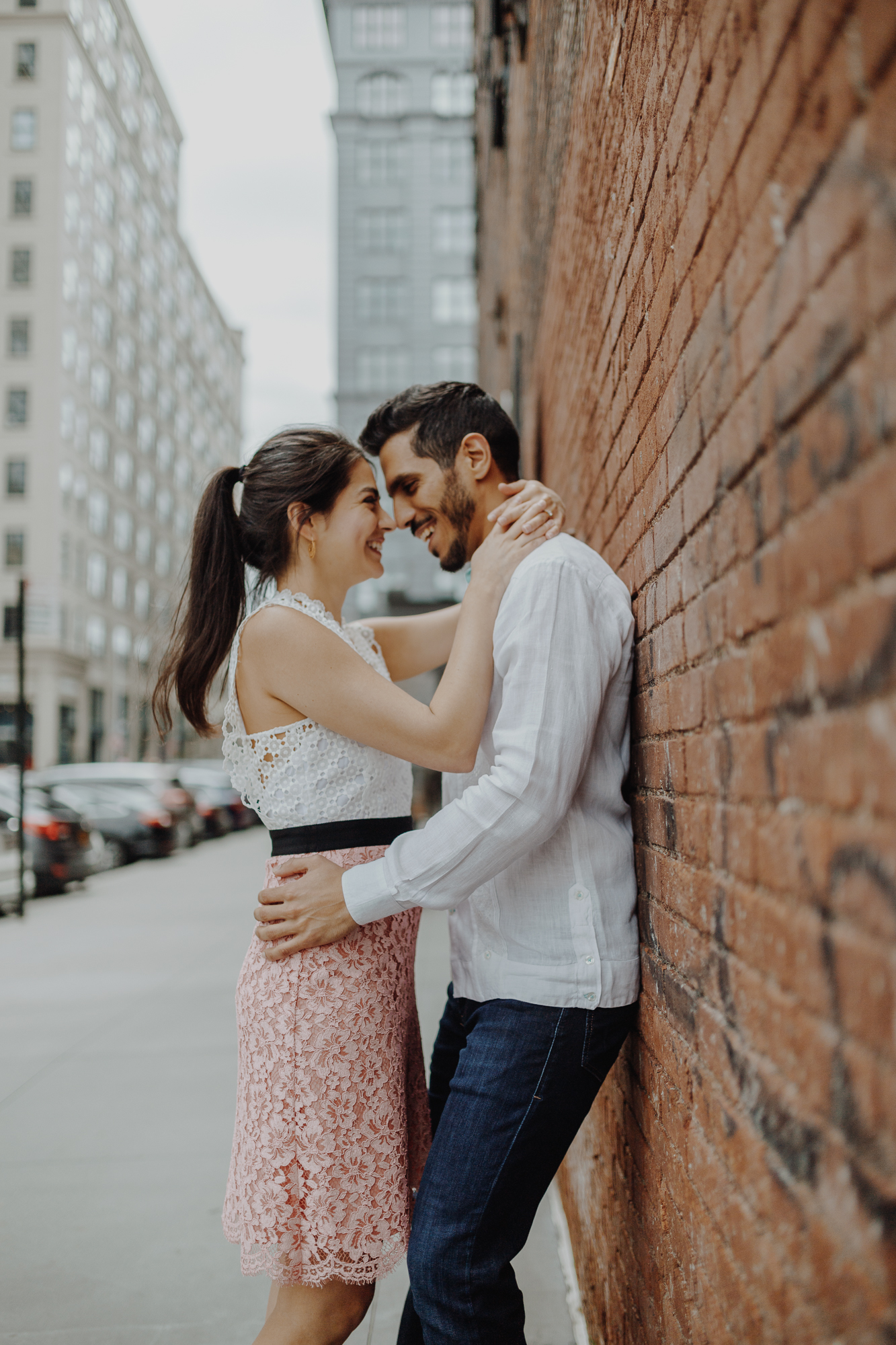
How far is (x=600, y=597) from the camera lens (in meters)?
2.09

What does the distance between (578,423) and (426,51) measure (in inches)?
2494

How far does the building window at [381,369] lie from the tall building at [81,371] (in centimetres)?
1204

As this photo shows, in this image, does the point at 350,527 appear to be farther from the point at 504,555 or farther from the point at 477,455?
the point at 504,555

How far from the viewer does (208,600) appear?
258 centimetres

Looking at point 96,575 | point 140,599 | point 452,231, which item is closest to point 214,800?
point 96,575

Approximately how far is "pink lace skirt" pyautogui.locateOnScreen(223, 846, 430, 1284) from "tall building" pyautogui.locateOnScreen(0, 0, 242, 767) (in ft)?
122

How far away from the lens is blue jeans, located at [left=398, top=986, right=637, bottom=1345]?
180 centimetres

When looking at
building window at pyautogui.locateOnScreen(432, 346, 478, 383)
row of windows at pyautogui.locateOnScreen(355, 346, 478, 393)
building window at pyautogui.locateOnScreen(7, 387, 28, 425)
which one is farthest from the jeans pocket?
building window at pyautogui.locateOnScreen(432, 346, 478, 383)

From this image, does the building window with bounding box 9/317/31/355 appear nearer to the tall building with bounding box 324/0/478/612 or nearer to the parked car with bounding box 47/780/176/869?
the tall building with bounding box 324/0/478/612

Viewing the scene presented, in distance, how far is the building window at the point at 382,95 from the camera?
57.3 metres

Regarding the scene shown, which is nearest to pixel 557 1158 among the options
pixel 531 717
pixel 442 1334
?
pixel 442 1334

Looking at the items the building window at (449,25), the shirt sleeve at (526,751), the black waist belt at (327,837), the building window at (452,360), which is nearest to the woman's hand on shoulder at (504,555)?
the shirt sleeve at (526,751)

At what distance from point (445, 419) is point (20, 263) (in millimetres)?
50142

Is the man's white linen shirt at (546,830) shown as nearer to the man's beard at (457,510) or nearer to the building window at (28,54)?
the man's beard at (457,510)
